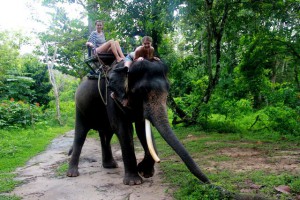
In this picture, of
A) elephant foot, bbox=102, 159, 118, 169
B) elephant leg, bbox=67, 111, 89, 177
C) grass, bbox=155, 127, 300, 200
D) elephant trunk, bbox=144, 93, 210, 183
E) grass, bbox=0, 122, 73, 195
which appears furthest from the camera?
elephant foot, bbox=102, 159, 118, 169

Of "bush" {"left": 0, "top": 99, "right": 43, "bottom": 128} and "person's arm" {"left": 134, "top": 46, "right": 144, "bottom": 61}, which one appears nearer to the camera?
"person's arm" {"left": 134, "top": 46, "right": 144, "bottom": 61}

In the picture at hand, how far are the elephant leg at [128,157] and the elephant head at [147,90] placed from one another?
1.44 ft

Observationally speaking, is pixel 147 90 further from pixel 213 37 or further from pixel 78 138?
pixel 213 37

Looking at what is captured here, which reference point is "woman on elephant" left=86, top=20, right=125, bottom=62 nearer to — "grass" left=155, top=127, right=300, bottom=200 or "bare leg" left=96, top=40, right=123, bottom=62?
"bare leg" left=96, top=40, right=123, bottom=62

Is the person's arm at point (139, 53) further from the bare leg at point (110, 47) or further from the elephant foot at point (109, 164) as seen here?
the elephant foot at point (109, 164)

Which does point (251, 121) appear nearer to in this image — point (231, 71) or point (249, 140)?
point (231, 71)

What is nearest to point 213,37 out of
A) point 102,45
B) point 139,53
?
point 102,45

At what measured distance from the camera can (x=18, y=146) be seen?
9.31 meters

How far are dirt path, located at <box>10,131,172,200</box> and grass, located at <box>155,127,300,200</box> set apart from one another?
1.16 ft

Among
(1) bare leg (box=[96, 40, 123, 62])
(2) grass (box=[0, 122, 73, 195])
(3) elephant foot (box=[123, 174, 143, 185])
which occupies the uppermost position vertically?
(1) bare leg (box=[96, 40, 123, 62])

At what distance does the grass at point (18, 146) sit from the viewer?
6.05 meters

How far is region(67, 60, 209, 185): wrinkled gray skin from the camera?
4609 mm

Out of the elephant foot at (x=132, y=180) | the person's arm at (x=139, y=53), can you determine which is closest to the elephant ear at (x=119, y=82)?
the person's arm at (x=139, y=53)

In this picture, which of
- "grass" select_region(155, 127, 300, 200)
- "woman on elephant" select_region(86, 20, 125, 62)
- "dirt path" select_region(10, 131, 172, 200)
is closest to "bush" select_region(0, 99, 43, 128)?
"dirt path" select_region(10, 131, 172, 200)
